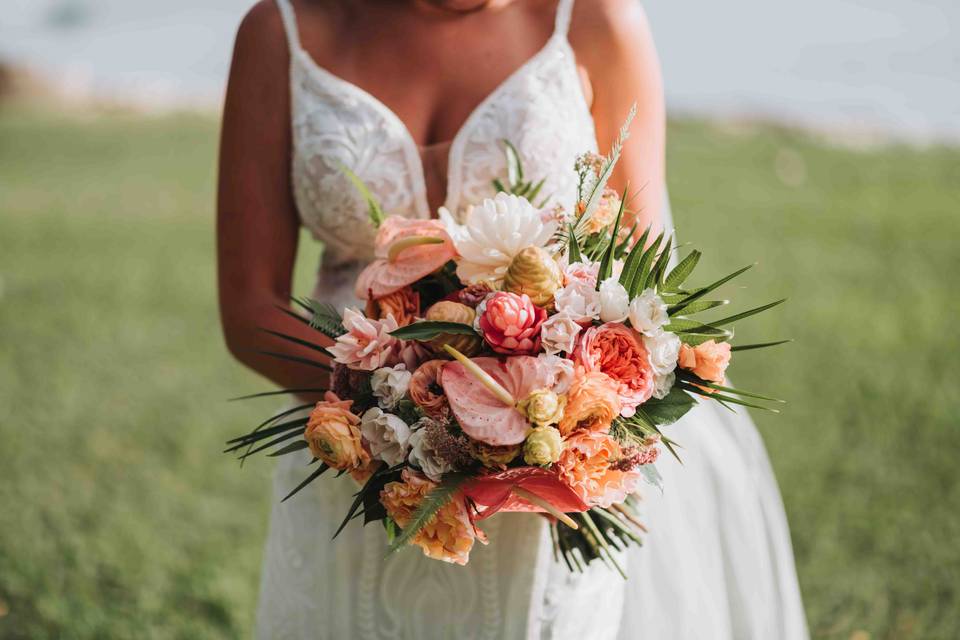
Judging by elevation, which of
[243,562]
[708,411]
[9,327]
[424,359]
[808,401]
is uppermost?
[424,359]

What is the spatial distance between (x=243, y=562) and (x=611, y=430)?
2.61 meters

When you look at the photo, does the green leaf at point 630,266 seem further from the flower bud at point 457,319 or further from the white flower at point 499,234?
the flower bud at point 457,319

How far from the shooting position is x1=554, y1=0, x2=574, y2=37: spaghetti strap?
6.93 feet

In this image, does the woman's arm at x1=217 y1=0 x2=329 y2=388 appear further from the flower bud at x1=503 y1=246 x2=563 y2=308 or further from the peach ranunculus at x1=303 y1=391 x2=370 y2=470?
the flower bud at x1=503 y1=246 x2=563 y2=308

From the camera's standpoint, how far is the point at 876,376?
498 centimetres

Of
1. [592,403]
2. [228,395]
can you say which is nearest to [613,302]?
[592,403]

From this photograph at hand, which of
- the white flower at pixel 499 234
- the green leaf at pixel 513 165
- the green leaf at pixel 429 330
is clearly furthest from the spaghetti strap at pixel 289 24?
the green leaf at pixel 429 330

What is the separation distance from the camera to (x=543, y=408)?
4.61 feet

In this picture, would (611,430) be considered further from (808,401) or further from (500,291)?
(808,401)

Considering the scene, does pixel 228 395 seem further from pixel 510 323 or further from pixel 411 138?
pixel 510 323

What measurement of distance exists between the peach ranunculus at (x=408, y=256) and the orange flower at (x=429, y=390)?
173 mm

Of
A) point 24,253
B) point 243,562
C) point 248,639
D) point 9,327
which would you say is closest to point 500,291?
point 248,639

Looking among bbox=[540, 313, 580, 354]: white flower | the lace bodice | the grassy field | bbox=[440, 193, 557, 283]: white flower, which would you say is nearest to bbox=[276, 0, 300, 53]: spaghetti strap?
the lace bodice

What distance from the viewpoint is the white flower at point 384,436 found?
152cm
